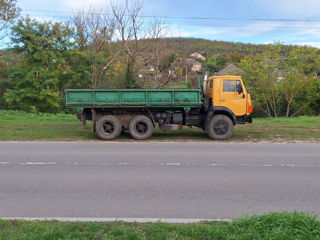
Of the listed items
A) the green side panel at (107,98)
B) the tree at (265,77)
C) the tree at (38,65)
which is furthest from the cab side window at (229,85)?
the tree at (265,77)

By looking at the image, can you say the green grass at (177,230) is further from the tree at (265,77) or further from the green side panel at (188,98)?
the tree at (265,77)

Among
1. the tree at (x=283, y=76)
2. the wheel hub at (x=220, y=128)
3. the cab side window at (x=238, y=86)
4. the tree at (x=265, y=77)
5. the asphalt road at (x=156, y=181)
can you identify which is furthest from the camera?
the tree at (x=265, y=77)

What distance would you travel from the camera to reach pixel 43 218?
173 inches

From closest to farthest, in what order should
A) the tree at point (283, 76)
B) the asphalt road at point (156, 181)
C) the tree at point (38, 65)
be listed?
1. the asphalt road at point (156, 181)
2. the tree at point (38, 65)
3. the tree at point (283, 76)

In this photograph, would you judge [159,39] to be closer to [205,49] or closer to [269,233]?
[269,233]

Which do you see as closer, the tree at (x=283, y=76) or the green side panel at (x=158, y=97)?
the green side panel at (x=158, y=97)

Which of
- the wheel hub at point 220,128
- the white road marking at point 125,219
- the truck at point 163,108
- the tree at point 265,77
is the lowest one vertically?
the white road marking at point 125,219

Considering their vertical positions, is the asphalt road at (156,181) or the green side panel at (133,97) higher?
the green side panel at (133,97)

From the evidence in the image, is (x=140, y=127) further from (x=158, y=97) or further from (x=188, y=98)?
(x=188, y=98)

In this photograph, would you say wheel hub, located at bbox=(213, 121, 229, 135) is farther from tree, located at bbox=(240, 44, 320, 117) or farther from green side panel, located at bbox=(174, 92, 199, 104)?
tree, located at bbox=(240, 44, 320, 117)

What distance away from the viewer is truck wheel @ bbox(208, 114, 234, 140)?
1221 cm

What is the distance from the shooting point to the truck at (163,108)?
11992 millimetres

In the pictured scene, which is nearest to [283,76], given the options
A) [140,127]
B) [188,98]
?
[188,98]

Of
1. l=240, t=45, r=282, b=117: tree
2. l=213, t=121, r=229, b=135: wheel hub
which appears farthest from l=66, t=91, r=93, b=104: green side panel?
l=240, t=45, r=282, b=117: tree
